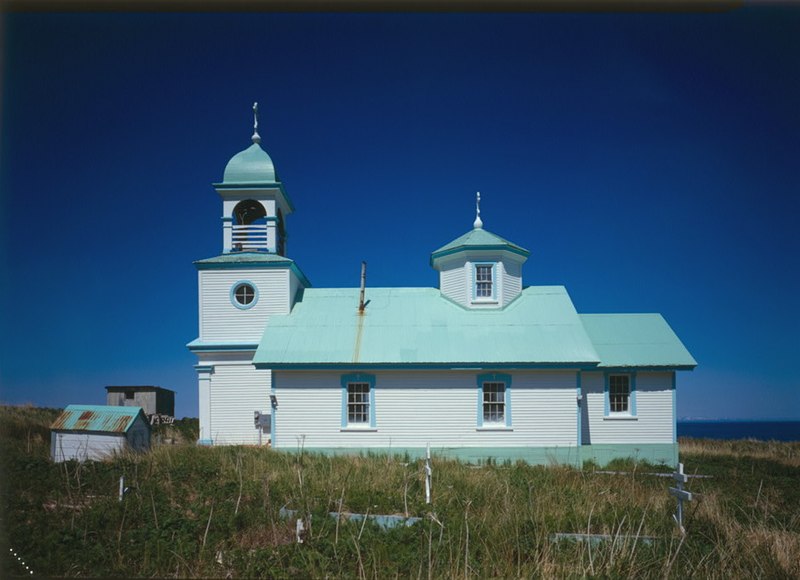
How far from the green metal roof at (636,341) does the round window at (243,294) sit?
1046cm

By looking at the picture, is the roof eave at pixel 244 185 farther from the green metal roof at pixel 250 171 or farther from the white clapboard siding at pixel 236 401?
the white clapboard siding at pixel 236 401

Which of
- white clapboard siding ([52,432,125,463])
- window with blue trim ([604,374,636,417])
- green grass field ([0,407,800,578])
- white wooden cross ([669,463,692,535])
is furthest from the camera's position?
window with blue trim ([604,374,636,417])

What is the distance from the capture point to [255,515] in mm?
6457

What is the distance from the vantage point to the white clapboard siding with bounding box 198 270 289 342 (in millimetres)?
15438

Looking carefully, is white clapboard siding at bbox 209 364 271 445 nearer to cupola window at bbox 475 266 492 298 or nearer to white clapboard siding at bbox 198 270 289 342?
white clapboard siding at bbox 198 270 289 342

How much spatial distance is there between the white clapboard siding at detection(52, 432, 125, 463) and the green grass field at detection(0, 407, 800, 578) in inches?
22.7

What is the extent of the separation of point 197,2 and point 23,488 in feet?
24.2

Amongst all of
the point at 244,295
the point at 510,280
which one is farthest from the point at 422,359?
the point at 244,295

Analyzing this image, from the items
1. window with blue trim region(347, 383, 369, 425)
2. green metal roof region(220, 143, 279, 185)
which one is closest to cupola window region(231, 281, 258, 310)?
green metal roof region(220, 143, 279, 185)

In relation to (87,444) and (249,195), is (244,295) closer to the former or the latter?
(249,195)

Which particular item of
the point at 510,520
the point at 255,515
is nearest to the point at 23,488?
the point at 255,515

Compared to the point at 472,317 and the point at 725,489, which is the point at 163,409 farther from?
the point at 725,489

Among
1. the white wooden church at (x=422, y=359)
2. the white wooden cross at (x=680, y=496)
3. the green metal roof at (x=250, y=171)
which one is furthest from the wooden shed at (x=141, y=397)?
the white wooden cross at (x=680, y=496)

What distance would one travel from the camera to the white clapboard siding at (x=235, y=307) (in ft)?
50.6
